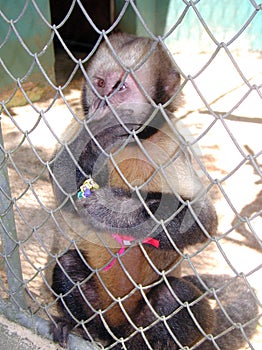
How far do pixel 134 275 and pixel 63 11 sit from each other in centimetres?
558

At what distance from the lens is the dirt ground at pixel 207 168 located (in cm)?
229

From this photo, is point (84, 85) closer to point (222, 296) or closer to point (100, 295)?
point (100, 295)

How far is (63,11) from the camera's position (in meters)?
6.81

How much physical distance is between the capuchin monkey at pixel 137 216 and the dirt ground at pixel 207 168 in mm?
135

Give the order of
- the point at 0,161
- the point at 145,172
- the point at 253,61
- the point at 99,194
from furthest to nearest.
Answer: the point at 253,61
the point at 145,172
the point at 99,194
the point at 0,161

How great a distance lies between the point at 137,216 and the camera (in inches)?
72.6

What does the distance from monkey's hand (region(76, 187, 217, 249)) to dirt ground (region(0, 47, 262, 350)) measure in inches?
5.9

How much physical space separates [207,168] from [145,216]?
6.60 feet

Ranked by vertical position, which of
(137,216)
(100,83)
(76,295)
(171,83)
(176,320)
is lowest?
(76,295)

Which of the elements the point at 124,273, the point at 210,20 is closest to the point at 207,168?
the point at 124,273

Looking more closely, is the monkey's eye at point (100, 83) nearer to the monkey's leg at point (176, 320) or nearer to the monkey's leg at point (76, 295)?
the monkey's leg at point (76, 295)

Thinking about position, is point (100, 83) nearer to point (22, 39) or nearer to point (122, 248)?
point (122, 248)

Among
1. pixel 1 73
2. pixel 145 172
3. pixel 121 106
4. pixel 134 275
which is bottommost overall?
pixel 1 73

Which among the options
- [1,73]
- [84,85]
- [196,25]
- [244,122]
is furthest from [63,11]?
[84,85]
